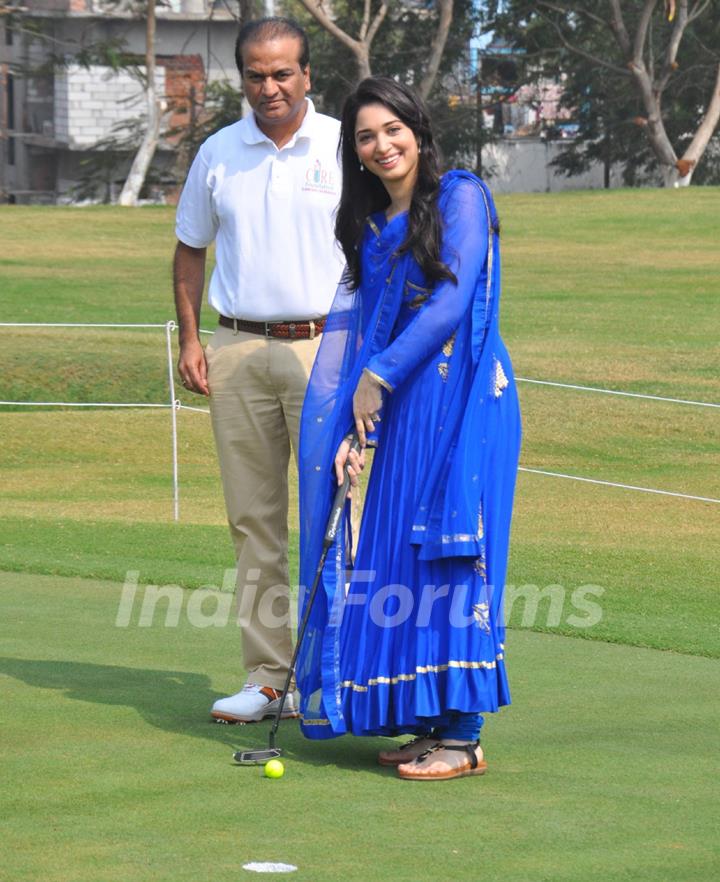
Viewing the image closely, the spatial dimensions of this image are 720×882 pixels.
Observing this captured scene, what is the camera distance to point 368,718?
441 cm

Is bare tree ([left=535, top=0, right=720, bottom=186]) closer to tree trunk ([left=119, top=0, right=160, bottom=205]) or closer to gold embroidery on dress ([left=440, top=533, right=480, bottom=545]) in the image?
tree trunk ([left=119, top=0, right=160, bottom=205])

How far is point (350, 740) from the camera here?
15.8ft

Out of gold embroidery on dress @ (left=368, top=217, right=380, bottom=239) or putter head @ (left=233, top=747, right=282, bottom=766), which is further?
gold embroidery on dress @ (left=368, top=217, right=380, bottom=239)

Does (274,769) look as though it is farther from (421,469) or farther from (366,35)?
(366,35)

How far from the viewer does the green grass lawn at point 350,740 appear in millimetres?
3584

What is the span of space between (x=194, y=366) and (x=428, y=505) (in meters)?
1.06

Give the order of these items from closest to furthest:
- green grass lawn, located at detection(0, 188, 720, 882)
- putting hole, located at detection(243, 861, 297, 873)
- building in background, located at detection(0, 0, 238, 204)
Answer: putting hole, located at detection(243, 861, 297, 873), green grass lawn, located at detection(0, 188, 720, 882), building in background, located at detection(0, 0, 238, 204)

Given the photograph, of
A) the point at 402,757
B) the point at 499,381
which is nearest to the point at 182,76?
the point at 499,381

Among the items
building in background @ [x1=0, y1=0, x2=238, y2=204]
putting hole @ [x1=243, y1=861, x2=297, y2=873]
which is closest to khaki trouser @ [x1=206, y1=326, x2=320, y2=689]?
putting hole @ [x1=243, y1=861, x2=297, y2=873]

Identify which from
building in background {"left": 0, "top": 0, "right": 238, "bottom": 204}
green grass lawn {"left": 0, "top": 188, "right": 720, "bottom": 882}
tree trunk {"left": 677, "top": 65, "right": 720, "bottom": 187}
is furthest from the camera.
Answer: building in background {"left": 0, "top": 0, "right": 238, "bottom": 204}

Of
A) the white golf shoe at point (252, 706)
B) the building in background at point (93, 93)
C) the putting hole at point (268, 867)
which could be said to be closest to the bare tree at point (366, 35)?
the building in background at point (93, 93)

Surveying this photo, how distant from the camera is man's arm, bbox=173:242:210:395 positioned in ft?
16.6

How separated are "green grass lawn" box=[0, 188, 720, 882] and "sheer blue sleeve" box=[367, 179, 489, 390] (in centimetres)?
107

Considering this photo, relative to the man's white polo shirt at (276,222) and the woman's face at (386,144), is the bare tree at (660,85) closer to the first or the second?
the man's white polo shirt at (276,222)
